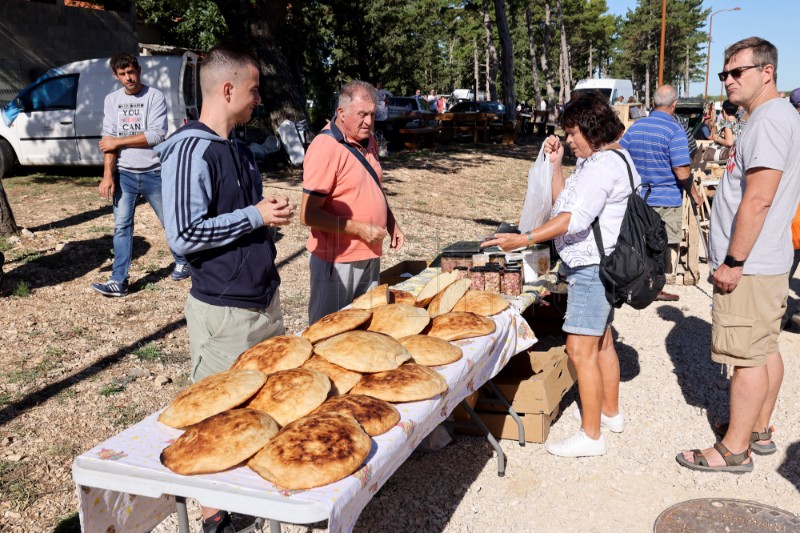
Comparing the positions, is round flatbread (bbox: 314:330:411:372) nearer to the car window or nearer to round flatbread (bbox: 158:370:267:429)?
round flatbread (bbox: 158:370:267:429)

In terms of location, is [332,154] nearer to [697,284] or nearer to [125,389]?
[125,389]

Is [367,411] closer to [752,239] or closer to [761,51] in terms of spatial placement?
[752,239]

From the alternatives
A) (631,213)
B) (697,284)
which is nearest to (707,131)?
(697,284)

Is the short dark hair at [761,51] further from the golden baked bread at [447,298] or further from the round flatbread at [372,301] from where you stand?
the round flatbread at [372,301]

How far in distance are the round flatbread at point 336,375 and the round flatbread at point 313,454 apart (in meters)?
0.35

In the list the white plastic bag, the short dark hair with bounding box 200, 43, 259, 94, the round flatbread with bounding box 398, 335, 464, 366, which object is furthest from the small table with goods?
the white plastic bag

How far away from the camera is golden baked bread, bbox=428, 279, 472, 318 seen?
11.4 ft

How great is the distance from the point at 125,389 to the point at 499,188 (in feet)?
36.4

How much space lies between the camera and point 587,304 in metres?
3.71

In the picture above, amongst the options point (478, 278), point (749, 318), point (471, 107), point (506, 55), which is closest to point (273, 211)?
point (478, 278)

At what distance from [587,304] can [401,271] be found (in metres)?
1.92

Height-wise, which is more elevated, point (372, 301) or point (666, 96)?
point (666, 96)

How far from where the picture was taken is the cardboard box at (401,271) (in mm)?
5035

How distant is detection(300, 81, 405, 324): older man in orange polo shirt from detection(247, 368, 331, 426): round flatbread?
129 cm
